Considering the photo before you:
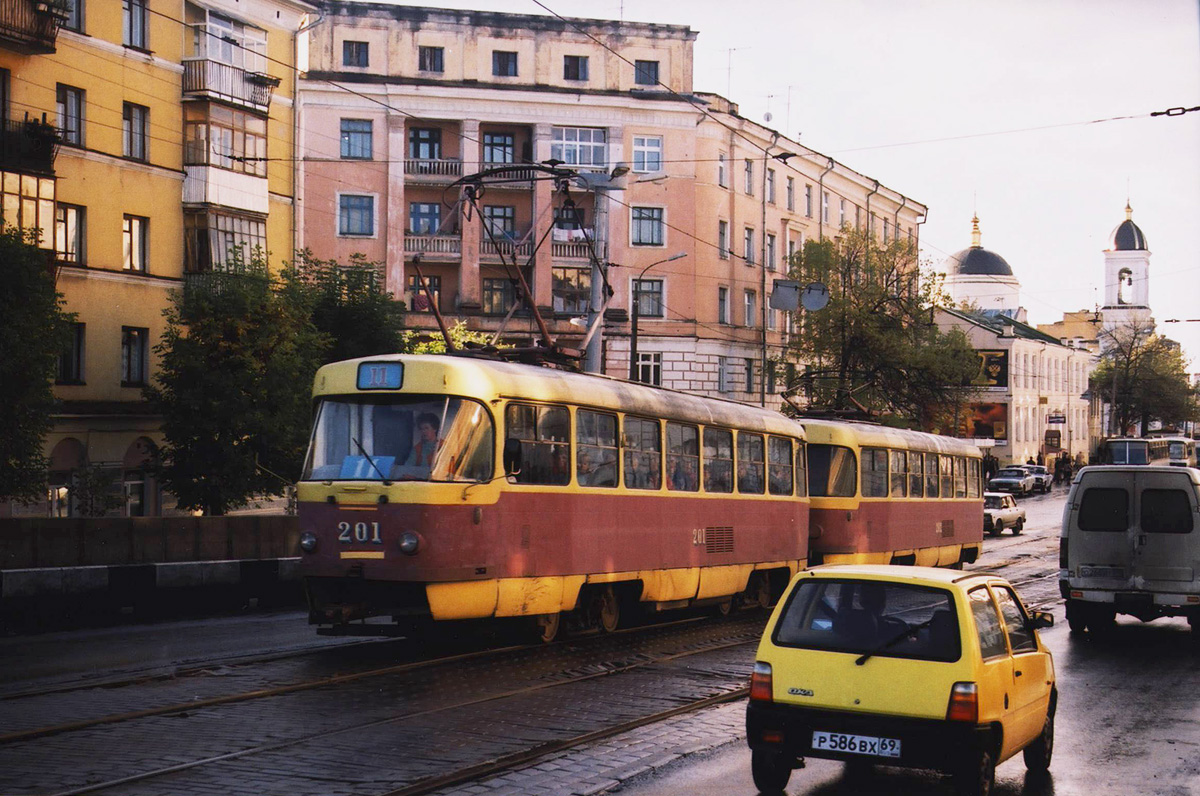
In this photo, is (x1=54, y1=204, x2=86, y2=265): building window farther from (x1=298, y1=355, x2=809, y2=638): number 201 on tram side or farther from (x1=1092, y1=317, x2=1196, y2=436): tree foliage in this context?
(x1=1092, y1=317, x2=1196, y2=436): tree foliage

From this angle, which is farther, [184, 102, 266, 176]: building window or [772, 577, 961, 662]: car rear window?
[184, 102, 266, 176]: building window

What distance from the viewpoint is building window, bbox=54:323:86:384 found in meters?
35.3

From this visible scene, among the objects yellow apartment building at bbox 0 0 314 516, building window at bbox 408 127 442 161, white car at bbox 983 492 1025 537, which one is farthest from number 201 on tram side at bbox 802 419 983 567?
building window at bbox 408 127 442 161

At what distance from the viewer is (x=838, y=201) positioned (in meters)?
74.1

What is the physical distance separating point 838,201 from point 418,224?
25.4 m

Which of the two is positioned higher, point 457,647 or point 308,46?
point 308,46

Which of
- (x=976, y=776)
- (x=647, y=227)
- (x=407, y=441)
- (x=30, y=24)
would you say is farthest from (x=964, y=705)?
(x=647, y=227)

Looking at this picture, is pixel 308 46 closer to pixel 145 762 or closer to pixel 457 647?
pixel 457 647

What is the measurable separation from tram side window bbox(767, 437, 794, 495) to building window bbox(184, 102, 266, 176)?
2070 cm

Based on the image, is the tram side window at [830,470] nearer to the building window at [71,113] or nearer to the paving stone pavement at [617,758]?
the paving stone pavement at [617,758]

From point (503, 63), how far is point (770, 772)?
168ft

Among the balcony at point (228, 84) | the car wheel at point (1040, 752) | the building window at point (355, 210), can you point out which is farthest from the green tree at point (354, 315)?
the car wheel at point (1040, 752)

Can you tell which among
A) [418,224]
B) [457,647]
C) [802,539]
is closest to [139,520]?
[457,647]

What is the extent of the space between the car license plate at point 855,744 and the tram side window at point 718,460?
11367 mm
